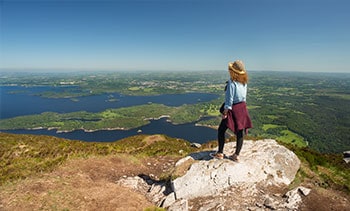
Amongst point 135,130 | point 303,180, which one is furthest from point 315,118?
point 303,180

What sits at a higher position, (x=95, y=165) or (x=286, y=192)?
(x=286, y=192)

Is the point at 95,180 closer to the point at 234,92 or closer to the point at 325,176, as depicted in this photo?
the point at 234,92

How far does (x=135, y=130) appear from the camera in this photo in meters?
106

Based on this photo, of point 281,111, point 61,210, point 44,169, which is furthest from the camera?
point 281,111

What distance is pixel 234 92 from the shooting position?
759cm

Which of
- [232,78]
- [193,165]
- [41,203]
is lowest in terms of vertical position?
[41,203]

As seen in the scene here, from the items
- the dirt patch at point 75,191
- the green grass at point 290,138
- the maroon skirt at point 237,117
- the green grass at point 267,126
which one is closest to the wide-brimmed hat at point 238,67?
the maroon skirt at point 237,117

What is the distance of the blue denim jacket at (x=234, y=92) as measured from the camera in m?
7.48

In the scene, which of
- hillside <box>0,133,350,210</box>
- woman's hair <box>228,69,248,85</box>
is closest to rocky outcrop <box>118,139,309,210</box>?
hillside <box>0,133,350,210</box>

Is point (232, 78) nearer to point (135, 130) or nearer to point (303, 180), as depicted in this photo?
point (303, 180)

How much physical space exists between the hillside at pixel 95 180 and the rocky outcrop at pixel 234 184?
8.3 inches

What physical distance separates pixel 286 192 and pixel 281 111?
158 metres

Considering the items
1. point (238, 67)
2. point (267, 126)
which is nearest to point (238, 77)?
point (238, 67)

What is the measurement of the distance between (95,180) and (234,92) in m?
7.19
